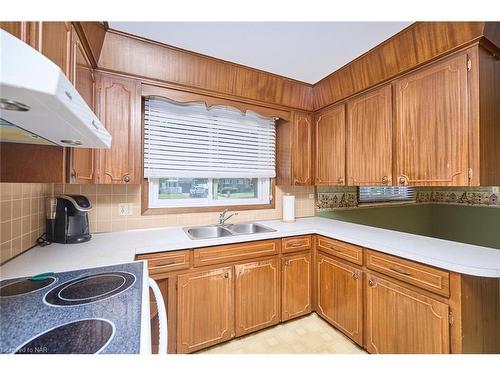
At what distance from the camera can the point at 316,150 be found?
2.42 meters

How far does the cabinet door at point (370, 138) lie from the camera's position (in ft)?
5.63

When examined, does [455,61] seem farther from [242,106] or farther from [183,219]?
[183,219]

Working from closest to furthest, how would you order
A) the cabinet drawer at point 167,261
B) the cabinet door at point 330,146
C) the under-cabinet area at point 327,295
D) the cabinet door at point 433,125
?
1. the under-cabinet area at point 327,295
2. the cabinet door at point 433,125
3. the cabinet drawer at point 167,261
4. the cabinet door at point 330,146

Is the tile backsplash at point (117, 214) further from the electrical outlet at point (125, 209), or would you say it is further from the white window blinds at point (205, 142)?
the white window blinds at point (205, 142)

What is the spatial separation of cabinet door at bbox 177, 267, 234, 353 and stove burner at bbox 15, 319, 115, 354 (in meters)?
0.91

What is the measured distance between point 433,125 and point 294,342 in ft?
6.20

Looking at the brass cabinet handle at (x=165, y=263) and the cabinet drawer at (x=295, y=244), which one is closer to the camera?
the brass cabinet handle at (x=165, y=263)

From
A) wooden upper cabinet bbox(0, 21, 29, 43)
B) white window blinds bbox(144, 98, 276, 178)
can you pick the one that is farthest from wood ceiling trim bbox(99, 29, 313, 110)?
wooden upper cabinet bbox(0, 21, 29, 43)

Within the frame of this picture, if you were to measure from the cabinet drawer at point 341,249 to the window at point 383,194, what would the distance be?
103 centimetres

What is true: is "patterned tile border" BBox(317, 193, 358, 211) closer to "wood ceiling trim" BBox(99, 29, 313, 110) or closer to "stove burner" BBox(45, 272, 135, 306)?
"wood ceiling trim" BBox(99, 29, 313, 110)

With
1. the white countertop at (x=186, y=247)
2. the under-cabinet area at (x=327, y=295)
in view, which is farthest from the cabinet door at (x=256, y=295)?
the white countertop at (x=186, y=247)

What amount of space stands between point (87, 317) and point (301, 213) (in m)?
2.26

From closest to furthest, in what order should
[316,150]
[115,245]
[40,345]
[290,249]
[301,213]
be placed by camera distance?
[40,345] → [115,245] → [290,249] → [316,150] → [301,213]
